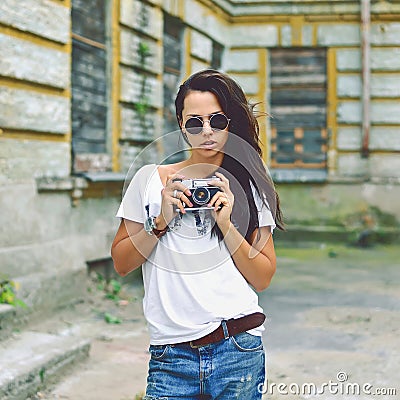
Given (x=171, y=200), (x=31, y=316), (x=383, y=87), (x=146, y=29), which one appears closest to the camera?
(x=171, y=200)

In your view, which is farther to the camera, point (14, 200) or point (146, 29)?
point (146, 29)

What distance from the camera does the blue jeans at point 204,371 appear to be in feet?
6.06

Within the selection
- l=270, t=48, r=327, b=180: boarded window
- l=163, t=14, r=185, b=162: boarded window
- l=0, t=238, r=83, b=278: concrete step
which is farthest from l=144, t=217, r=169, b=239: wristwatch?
l=270, t=48, r=327, b=180: boarded window

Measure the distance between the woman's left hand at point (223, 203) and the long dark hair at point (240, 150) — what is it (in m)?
0.03

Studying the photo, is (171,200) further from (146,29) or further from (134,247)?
(146,29)

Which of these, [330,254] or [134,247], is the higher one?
[134,247]

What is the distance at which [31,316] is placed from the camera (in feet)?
18.3

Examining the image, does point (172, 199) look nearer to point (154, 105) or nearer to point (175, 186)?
point (175, 186)

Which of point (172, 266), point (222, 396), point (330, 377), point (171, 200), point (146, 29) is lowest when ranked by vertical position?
point (330, 377)

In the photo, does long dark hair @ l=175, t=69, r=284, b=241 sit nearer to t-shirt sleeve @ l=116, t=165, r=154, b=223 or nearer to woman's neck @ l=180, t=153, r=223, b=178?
woman's neck @ l=180, t=153, r=223, b=178

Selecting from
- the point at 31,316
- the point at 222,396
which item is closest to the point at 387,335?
the point at 31,316

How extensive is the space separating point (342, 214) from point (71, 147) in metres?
6.16

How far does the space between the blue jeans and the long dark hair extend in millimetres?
292

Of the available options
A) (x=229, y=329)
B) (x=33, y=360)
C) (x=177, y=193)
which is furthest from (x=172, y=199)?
(x=33, y=360)
